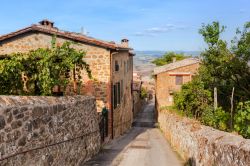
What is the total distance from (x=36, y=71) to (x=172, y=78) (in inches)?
1315

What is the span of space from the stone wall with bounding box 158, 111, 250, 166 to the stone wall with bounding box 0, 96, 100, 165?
14.1ft

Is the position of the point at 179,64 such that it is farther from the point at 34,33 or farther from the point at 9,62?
the point at 9,62

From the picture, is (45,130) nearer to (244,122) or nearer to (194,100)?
(244,122)

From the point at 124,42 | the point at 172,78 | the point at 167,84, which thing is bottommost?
the point at 167,84

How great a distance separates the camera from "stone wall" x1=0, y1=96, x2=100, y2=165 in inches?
353

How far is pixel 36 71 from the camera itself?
14.4 metres

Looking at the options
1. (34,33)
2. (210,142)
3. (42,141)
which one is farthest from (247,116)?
(34,33)

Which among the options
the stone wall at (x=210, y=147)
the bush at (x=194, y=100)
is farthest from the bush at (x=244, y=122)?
the bush at (x=194, y=100)

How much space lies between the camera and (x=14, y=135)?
30.0 ft

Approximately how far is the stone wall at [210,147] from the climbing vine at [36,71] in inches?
220

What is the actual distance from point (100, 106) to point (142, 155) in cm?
576

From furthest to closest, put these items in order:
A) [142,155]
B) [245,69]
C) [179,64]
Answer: [179,64]
[245,69]
[142,155]

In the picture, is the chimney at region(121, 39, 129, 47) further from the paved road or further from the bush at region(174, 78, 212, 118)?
the paved road

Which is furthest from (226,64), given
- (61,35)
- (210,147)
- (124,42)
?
(124,42)
